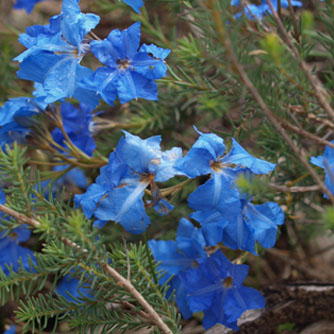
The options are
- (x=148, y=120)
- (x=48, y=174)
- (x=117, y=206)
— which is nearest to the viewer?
(x=117, y=206)

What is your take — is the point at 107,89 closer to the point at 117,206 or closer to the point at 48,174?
the point at 117,206

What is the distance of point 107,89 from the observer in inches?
48.6

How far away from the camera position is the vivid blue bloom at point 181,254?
144 centimetres

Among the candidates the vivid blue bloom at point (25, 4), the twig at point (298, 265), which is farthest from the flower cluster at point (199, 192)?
the vivid blue bloom at point (25, 4)

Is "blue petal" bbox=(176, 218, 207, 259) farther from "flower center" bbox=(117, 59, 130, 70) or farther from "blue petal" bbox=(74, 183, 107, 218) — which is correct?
"flower center" bbox=(117, 59, 130, 70)

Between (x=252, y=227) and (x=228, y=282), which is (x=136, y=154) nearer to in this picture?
(x=252, y=227)

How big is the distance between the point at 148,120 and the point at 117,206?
79 centimetres

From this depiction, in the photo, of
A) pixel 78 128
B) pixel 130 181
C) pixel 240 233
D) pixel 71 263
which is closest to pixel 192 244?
pixel 240 233

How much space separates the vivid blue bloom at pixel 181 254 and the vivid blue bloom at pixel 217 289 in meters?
0.07

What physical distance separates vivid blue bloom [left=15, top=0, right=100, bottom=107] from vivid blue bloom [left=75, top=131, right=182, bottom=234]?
215 mm

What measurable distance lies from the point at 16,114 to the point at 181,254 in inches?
26.4

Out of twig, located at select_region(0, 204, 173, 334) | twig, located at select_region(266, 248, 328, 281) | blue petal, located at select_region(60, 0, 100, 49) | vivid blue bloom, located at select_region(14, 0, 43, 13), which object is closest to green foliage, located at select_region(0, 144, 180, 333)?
twig, located at select_region(0, 204, 173, 334)

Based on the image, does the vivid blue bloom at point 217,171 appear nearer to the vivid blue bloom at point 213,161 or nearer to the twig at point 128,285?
the vivid blue bloom at point 213,161

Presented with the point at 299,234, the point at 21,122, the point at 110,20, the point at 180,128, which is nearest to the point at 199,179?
the point at 180,128
